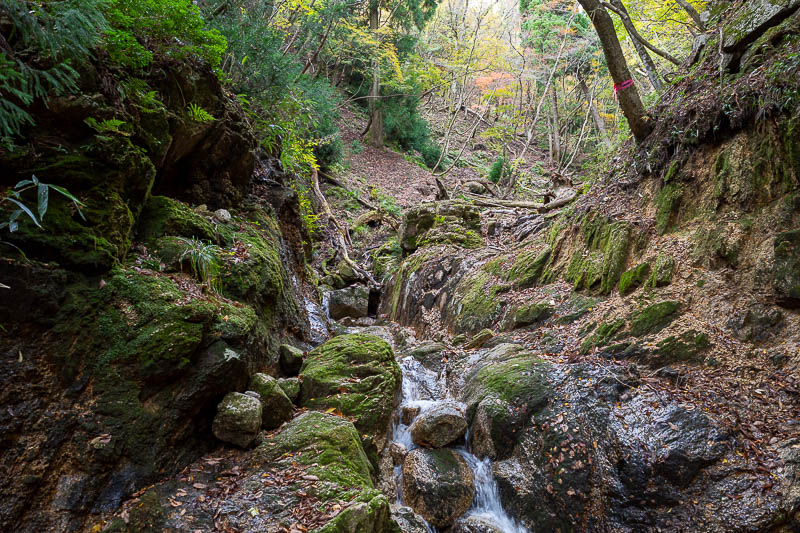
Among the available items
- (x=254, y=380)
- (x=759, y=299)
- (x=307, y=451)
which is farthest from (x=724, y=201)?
(x=254, y=380)

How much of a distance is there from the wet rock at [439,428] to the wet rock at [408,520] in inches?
38.7

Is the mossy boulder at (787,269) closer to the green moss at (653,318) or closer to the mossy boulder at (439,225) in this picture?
the green moss at (653,318)

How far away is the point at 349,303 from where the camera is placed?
460 inches

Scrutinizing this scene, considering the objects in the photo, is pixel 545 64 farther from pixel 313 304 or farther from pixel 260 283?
pixel 260 283

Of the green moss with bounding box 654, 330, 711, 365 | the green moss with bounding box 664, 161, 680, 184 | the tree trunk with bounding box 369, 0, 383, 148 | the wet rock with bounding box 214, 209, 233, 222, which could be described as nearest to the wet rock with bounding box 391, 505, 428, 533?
the green moss with bounding box 654, 330, 711, 365

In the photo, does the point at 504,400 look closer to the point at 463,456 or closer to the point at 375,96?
the point at 463,456

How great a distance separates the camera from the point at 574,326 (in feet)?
20.1

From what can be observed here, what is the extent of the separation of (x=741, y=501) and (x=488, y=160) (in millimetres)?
27077

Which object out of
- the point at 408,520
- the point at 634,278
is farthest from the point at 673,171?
the point at 408,520

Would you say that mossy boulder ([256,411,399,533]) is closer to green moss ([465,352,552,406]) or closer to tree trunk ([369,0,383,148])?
green moss ([465,352,552,406])

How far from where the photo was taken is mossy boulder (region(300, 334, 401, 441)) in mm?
5094

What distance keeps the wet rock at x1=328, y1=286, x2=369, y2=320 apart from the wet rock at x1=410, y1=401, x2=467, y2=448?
20.8ft

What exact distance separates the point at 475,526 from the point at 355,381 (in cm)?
227

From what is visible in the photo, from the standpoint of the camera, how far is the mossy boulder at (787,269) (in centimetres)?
395
